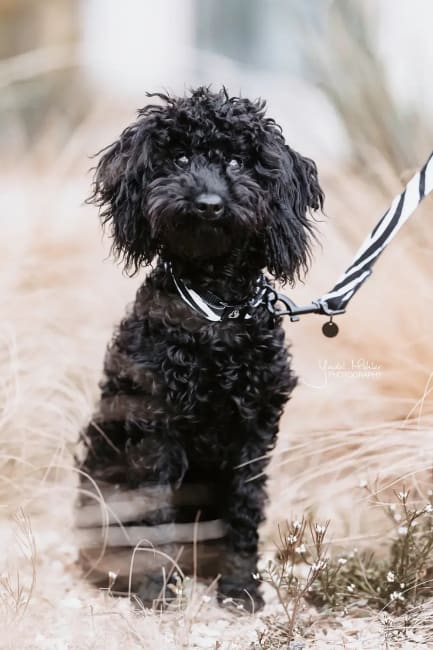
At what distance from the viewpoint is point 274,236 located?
A: 2469 mm

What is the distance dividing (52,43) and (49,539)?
164cm

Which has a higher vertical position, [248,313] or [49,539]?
[248,313]

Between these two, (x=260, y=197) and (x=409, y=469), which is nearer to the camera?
(x=260, y=197)

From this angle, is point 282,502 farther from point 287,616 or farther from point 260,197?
point 260,197

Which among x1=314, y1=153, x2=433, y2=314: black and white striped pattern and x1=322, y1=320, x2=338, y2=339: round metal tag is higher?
x1=314, y1=153, x2=433, y2=314: black and white striped pattern

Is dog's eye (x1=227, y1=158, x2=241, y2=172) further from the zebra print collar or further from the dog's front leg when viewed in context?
the dog's front leg

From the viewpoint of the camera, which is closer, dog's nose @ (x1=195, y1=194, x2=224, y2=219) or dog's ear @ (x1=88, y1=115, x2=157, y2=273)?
dog's nose @ (x1=195, y1=194, x2=224, y2=219)

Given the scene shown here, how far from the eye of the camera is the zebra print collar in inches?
98.0

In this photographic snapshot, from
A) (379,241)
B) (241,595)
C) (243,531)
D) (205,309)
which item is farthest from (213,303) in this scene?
(241,595)

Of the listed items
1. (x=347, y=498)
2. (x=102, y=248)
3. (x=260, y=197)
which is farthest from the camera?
(x=102, y=248)

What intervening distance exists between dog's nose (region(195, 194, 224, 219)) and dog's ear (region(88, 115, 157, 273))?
0.80 ft

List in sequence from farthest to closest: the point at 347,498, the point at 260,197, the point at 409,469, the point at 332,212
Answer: the point at 332,212, the point at 347,498, the point at 409,469, the point at 260,197

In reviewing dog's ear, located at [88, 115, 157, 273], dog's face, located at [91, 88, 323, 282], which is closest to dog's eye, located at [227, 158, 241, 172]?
dog's face, located at [91, 88, 323, 282]

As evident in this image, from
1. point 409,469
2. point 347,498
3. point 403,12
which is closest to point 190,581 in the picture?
point 347,498
